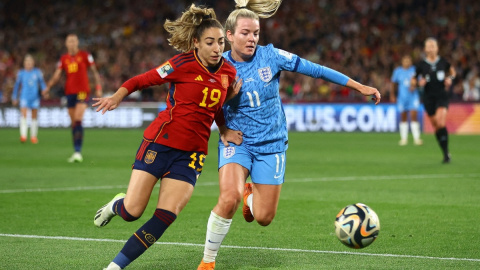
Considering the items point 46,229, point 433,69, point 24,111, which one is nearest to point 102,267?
point 46,229

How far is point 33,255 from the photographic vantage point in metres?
6.94

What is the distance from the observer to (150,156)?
613 cm

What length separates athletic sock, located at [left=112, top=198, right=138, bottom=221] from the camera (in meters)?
6.16

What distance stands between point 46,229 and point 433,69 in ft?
35.6

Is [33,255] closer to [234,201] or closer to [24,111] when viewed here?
[234,201]

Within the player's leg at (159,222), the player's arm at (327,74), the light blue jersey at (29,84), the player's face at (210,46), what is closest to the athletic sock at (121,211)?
the player's leg at (159,222)

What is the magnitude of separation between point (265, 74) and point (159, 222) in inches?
69.0

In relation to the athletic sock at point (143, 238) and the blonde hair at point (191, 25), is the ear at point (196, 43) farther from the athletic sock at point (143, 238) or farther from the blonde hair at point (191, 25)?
the athletic sock at point (143, 238)

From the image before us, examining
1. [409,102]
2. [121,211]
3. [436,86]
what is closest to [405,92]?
[409,102]

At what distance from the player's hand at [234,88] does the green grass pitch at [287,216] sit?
144cm

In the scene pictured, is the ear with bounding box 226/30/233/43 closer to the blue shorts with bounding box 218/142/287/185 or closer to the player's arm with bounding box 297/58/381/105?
the player's arm with bounding box 297/58/381/105

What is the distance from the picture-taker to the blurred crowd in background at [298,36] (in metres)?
31.0

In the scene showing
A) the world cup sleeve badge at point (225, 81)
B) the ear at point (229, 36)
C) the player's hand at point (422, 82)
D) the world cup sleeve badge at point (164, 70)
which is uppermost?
the ear at point (229, 36)

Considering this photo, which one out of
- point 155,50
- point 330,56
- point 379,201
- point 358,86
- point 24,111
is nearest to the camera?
point 358,86
